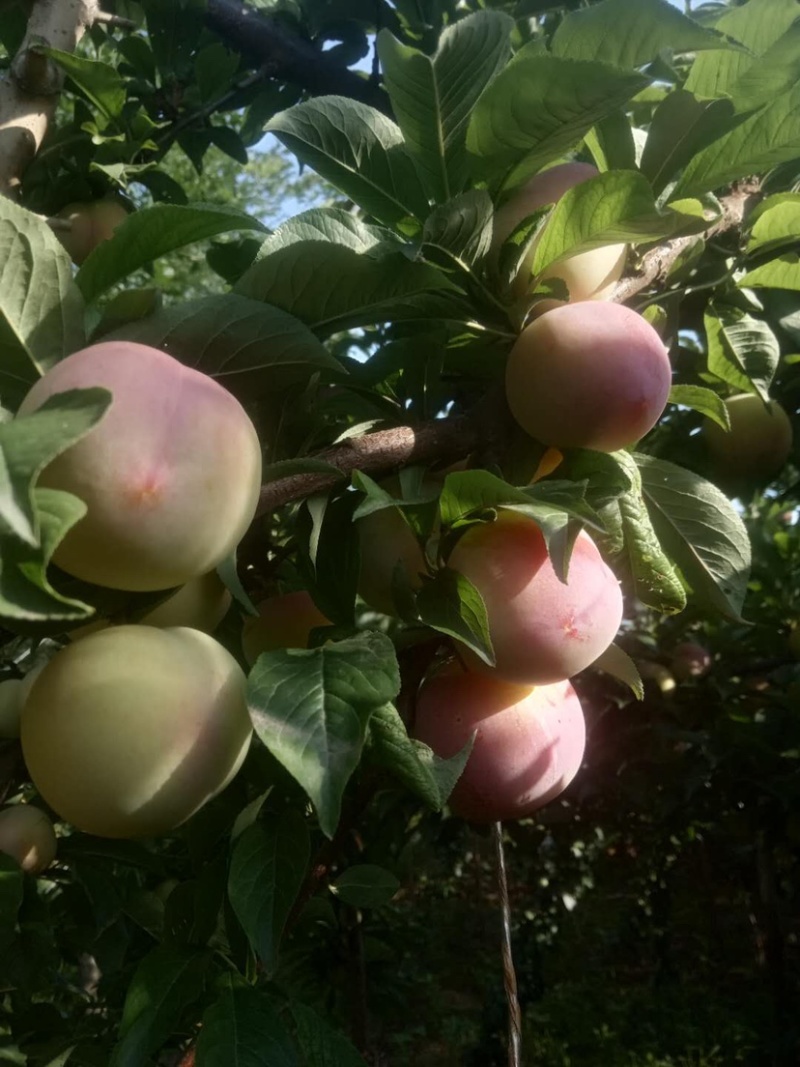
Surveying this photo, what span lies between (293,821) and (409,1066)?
414 centimetres

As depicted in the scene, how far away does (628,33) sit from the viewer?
29.6 inches

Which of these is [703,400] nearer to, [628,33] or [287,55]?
[628,33]

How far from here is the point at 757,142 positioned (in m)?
0.82

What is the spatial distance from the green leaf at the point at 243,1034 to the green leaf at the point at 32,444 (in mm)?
519

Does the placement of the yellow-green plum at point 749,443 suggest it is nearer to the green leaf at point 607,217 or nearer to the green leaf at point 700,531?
the green leaf at point 700,531

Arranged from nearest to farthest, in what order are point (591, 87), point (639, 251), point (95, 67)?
1. point (591, 87)
2. point (639, 251)
3. point (95, 67)

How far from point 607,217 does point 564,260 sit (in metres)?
0.08

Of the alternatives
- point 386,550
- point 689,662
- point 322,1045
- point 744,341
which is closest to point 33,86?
point 386,550

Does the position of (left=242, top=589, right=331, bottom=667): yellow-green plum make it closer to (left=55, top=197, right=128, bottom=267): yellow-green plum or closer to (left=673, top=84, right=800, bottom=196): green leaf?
(left=673, top=84, right=800, bottom=196): green leaf

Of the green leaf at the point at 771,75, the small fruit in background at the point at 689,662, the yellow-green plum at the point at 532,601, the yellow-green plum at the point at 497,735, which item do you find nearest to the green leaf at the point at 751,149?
the green leaf at the point at 771,75

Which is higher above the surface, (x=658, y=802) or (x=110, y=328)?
(x=110, y=328)

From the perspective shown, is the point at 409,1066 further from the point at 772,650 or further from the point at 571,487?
the point at 571,487

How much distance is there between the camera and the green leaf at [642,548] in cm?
83

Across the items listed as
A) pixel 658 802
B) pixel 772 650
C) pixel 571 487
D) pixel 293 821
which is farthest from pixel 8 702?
pixel 772 650
